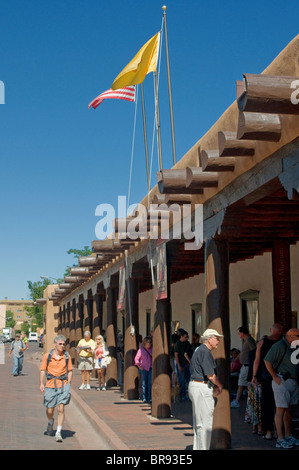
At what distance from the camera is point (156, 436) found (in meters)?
10.5

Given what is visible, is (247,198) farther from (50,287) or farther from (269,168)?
(50,287)

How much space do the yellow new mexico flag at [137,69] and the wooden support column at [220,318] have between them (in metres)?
4.31

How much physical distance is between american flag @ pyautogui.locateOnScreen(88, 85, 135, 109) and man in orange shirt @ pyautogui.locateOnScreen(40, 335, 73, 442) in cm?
610

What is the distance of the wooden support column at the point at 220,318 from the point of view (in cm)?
910

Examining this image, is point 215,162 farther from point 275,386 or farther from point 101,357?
point 101,357

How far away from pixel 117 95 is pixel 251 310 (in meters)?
6.36

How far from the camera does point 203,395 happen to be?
7.93m

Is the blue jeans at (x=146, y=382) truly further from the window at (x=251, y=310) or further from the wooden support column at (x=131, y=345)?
the window at (x=251, y=310)

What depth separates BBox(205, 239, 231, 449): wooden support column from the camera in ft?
29.9

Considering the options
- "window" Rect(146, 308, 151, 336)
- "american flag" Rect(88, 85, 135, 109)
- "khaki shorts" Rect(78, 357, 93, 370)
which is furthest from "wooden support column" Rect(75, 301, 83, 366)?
"american flag" Rect(88, 85, 135, 109)

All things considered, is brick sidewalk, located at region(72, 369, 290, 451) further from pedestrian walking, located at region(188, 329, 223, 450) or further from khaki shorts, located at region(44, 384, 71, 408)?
pedestrian walking, located at region(188, 329, 223, 450)

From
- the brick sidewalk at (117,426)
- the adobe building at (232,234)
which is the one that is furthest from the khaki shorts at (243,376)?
the adobe building at (232,234)

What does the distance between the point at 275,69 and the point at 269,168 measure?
111 centimetres
